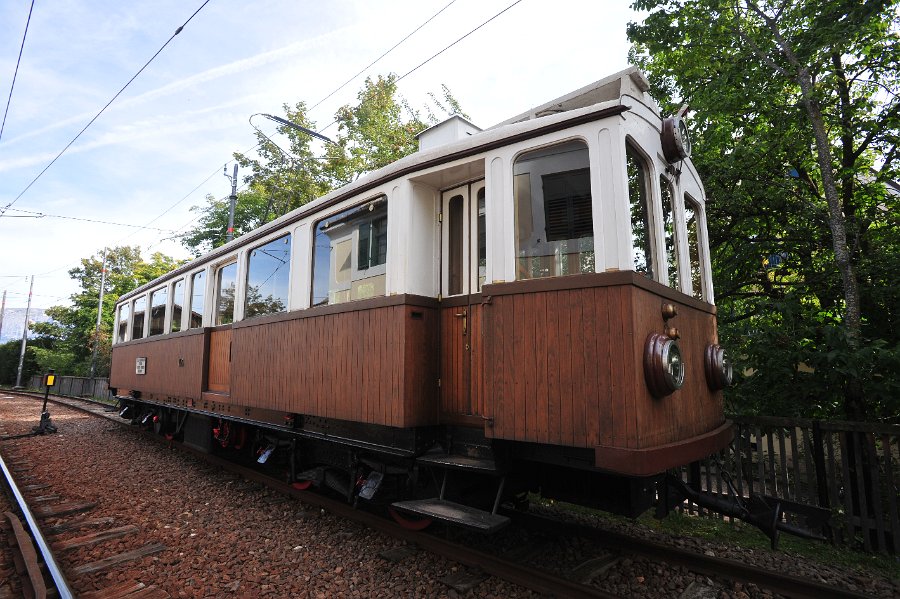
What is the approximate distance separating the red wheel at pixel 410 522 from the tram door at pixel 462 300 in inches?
38.1

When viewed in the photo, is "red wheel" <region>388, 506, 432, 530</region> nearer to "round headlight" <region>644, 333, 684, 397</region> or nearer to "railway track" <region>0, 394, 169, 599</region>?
"railway track" <region>0, 394, 169, 599</region>

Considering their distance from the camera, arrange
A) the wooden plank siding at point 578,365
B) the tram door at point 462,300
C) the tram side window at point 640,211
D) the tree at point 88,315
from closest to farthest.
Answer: the wooden plank siding at point 578,365 < the tram side window at point 640,211 < the tram door at point 462,300 < the tree at point 88,315

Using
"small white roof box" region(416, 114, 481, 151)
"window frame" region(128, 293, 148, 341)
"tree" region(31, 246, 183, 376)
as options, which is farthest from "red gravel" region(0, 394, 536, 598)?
"tree" region(31, 246, 183, 376)

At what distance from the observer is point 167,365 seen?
8.23 m

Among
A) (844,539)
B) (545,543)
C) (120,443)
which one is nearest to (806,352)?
(844,539)

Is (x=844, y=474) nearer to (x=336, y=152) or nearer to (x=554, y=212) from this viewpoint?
(x=554, y=212)

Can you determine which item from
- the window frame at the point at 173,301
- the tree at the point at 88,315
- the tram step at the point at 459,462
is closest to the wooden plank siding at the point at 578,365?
the tram step at the point at 459,462

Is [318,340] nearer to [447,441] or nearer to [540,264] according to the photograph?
[447,441]

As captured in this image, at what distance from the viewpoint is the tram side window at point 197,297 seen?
23.9ft

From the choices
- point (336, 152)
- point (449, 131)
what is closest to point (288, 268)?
point (449, 131)

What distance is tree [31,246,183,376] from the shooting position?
28000 mm

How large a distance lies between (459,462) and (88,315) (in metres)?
33.4

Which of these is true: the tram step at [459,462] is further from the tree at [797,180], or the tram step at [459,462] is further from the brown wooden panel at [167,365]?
the brown wooden panel at [167,365]

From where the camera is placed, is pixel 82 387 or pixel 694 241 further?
pixel 82 387
